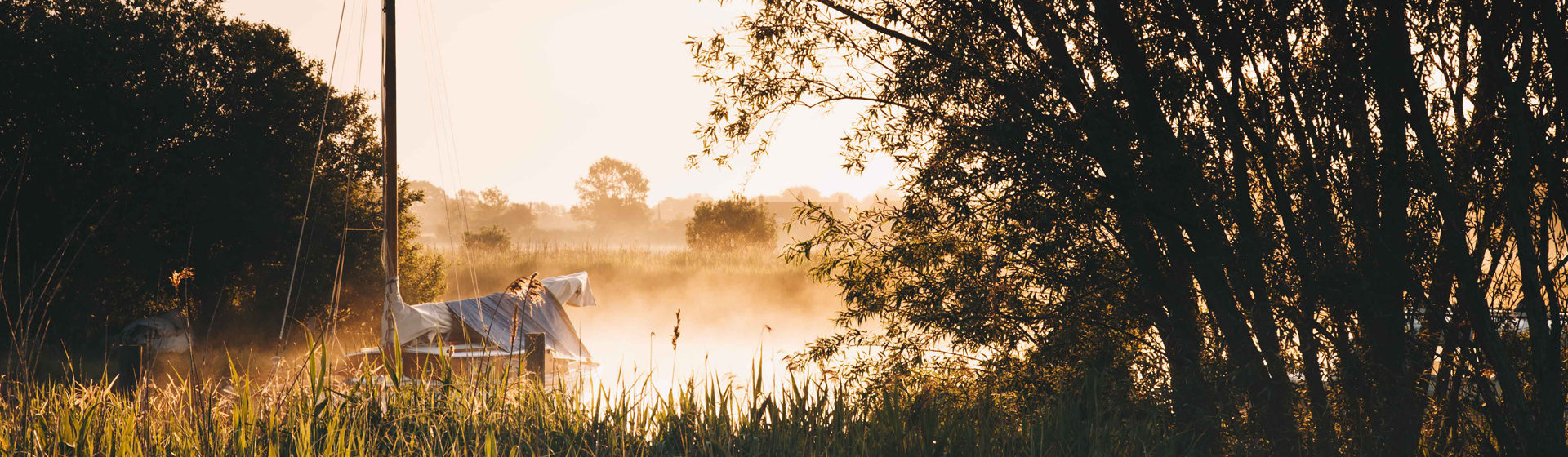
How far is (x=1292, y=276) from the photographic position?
3.35m

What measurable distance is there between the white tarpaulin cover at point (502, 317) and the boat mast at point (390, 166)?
0.42 ft

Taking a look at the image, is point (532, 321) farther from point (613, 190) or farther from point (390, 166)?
point (613, 190)

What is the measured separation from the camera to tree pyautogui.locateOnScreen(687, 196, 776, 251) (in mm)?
26797

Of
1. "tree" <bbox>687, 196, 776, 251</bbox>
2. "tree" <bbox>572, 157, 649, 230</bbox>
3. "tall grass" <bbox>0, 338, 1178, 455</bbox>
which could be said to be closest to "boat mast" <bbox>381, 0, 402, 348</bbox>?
"tall grass" <bbox>0, 338, 1178, 455</bbox>

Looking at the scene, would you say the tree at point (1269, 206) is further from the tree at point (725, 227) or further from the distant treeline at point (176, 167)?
the tree at point (725, 227)

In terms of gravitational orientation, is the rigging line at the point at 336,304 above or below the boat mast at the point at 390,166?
below

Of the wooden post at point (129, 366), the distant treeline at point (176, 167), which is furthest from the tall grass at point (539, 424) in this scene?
the distant treeline at point (176, 167)

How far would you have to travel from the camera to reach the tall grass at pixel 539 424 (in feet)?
8.97

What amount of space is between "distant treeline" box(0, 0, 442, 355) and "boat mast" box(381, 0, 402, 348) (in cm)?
81

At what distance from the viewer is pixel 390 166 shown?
30.4 feet

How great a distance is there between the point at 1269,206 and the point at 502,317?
30.8 ft

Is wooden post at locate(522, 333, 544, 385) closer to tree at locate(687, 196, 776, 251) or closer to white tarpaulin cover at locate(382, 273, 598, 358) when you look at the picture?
white tarpaulin cover at locate(382, 273, 598, 358)

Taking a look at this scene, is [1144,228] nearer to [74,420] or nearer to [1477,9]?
[1477,9]

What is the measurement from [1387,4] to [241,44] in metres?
12.9
